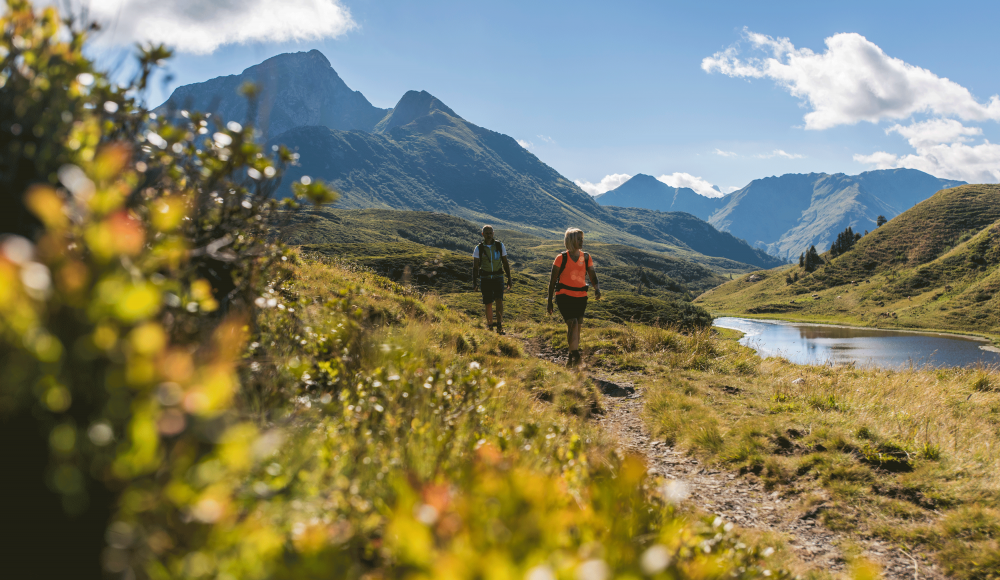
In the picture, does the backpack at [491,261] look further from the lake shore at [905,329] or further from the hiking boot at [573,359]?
the lake shore at [905,329]

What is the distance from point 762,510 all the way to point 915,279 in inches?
6675

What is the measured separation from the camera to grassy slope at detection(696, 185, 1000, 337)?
113 m

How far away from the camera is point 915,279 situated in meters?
131

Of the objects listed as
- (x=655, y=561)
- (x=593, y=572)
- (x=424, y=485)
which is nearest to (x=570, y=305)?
(x=424, y=485)

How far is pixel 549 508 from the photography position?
1.92 meters

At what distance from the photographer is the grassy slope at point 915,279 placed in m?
113

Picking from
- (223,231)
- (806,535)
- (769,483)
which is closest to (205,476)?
(223,231)

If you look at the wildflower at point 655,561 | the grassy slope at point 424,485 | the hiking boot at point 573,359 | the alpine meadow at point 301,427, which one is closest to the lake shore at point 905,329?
the hiking boot at point 573,359

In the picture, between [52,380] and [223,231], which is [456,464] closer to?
[52,380]

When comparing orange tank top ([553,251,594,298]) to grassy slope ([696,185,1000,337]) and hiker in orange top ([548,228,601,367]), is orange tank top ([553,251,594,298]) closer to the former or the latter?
hiker in orange top ([548,228,601,367])

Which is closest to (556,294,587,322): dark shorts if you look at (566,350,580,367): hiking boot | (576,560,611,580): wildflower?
(566,350,580,367): hiking boot

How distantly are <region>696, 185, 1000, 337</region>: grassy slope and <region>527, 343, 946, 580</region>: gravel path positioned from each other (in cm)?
13727

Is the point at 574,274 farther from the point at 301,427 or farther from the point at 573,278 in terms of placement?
the point at 301,427

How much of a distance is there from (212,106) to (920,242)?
197297mm
